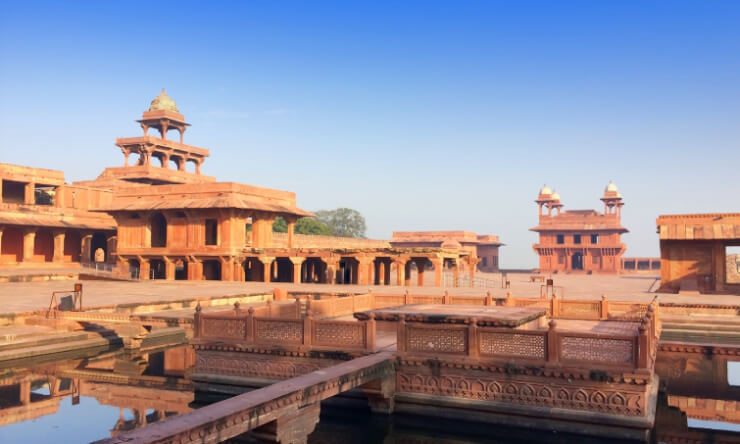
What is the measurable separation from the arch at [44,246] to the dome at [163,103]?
16516 mm

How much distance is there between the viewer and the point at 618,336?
9.36 meters

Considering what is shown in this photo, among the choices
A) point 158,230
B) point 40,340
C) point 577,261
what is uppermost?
point 158,230

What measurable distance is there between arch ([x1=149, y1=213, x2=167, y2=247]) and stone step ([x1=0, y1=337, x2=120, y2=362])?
23.3 metres

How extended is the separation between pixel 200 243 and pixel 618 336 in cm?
3077

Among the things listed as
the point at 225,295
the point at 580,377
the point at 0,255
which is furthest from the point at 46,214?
the point at 580,377

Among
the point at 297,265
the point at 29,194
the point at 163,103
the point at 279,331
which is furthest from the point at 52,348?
the point at 163,103

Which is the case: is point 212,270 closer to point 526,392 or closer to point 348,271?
point 348,271

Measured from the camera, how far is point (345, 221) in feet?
322

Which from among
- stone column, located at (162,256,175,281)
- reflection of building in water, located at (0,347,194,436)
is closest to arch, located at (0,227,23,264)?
stone column, located at (162,256,175,281)

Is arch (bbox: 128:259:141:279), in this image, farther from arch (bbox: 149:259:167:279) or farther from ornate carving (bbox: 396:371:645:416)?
ornate carving (bbox: 396:371:645:416)

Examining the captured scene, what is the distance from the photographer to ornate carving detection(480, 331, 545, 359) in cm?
970

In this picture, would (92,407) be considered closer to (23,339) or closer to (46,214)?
(23,339)

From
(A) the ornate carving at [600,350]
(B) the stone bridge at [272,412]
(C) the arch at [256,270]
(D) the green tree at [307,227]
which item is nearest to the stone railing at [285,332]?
(B) the stone bridge at [272,412]

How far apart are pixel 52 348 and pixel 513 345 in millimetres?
12000
